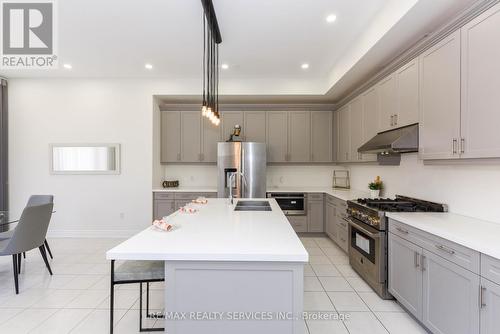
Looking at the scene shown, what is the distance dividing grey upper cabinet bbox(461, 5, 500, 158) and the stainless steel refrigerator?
119 inches

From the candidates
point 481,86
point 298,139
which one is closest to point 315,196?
point 298,139

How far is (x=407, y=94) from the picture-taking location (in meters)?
2.78

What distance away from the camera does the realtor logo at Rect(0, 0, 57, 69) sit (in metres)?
2.73

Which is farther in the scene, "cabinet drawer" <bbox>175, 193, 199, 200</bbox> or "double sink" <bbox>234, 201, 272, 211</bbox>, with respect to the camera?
"cabinet drawer" <bbox>175, 193, 199, 200</bbox>

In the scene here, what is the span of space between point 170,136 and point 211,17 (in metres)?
2.87

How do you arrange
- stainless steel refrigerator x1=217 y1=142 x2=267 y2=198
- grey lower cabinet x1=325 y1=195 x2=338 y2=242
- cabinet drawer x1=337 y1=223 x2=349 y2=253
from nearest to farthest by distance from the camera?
cabinet drawer x1=337 y1=223 x2=349 y2=253, grey lower cabinet x1=325 y1=195 x2=338 y2=242, stainless steel refrigerator x1=217 y1=142 x2=267 y2=198

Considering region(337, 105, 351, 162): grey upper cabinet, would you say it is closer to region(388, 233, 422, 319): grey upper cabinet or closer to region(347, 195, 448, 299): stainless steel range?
region(347, 195, 448, 299): stainless steel range

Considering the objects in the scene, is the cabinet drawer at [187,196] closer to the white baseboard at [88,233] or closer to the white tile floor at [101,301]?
the white baseboard at [88,233]

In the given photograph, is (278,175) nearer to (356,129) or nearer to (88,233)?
(356,129)

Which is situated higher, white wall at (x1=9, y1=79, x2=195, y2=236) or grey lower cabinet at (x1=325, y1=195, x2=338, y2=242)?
white wall at (x1=9, y1=79, x2=195, y2=236)

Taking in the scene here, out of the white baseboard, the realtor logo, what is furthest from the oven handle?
the realtor logo

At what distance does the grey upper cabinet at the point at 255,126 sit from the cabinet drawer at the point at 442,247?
10.3 feet

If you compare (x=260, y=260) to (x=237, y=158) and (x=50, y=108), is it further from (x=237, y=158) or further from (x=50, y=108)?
(x=50, y=108)

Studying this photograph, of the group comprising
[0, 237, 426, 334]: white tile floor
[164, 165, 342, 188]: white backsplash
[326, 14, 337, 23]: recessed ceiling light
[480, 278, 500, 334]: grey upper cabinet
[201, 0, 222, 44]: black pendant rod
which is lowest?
[0, 237, 426, 334]: white tile floor
